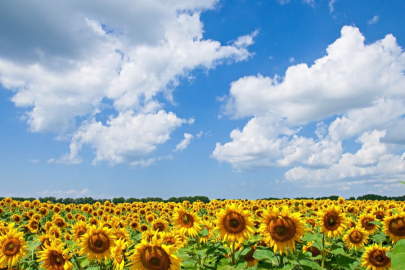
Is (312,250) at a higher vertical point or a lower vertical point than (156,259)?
lower

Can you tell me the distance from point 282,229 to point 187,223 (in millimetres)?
2574

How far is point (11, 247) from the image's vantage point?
6473mm

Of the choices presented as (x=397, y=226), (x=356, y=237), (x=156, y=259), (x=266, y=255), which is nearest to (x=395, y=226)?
(x=397, y=226)

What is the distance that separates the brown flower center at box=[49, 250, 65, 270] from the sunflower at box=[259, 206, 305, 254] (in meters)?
3.57

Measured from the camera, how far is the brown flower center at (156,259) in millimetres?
4941

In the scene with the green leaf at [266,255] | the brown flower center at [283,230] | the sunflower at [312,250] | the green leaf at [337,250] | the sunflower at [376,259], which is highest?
the brown flower center at [283,230]

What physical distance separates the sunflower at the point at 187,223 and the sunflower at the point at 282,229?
6.80 feet

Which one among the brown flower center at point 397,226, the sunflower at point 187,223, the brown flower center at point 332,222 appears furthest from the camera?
the brown flower center at point 397,226

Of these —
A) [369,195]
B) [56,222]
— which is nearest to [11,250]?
[56,222]

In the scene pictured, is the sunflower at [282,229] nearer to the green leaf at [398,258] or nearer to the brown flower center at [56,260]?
the green leaf at [398,258]

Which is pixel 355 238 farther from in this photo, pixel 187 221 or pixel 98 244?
pixel 98 244

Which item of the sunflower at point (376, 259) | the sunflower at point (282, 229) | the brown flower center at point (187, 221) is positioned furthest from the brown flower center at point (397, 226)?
the brown flower center at point (187, 221)

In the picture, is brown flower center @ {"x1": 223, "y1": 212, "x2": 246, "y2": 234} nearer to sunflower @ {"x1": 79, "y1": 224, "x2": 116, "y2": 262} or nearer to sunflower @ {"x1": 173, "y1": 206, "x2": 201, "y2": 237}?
sunflower @ {"x1": 173, "y1": 206, "x2": 201, "y2": 237}

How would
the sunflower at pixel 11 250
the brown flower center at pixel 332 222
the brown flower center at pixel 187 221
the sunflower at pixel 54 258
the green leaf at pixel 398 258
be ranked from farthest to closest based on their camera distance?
the brown flower center at pixel 187 221 → the brown flower center at pixel 332 222 → the sunflower at pixel 11 250 → the sunflower at pixel 54 258 → the green leaf at pixel 398 258
